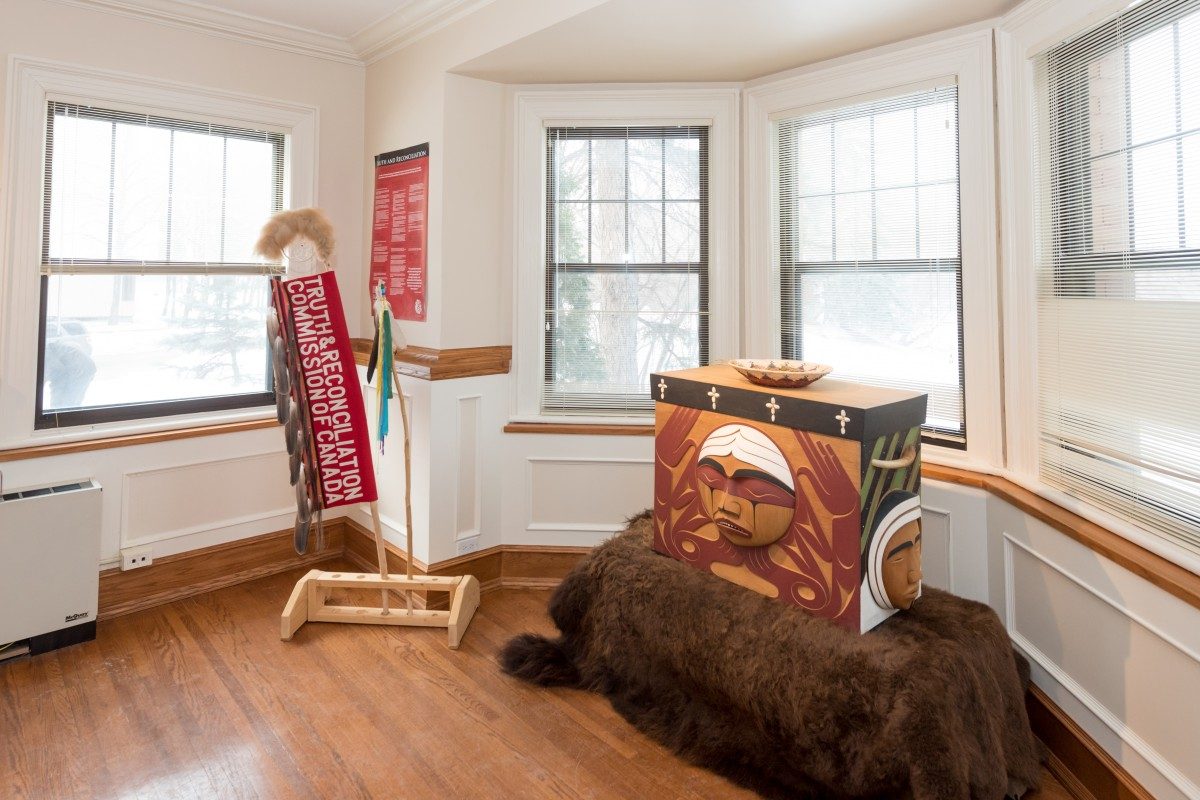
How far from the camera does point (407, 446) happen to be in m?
2.79

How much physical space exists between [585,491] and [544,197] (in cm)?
142

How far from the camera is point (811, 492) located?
1.91m

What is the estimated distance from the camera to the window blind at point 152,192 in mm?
2777

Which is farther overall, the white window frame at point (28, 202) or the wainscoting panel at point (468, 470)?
the wainscoting panel at point (468, 470)

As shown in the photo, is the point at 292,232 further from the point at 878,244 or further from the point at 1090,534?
the point at 1090,534

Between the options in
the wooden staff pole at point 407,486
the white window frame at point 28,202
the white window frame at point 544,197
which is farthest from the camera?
the white window frame at point 544,197

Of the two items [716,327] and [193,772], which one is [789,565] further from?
[193,772]

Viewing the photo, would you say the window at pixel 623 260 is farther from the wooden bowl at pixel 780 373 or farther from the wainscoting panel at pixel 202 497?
the wainscoting panel at pixel 202 497

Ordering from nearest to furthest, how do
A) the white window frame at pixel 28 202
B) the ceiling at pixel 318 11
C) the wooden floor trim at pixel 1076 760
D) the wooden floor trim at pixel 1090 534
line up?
the wooden floor trim at pixel 1090 534, the wooden floor trim at pixel 1076 760, the white window frame at pixel 28 202, the ceiling at pixel 318 11

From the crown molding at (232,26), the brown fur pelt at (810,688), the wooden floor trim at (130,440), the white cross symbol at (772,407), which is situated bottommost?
the brown fur pelt at (810,688)

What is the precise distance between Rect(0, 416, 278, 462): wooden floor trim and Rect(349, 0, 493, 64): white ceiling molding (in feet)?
6.23

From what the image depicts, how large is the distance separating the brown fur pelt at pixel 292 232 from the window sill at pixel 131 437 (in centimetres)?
99

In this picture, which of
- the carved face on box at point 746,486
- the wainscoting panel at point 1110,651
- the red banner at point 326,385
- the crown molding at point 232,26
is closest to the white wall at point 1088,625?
the wainscoting panel at point 1110,651

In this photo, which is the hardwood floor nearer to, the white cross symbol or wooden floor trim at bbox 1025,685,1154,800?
wooden floor trim at bbox 1025,685,1154,800
